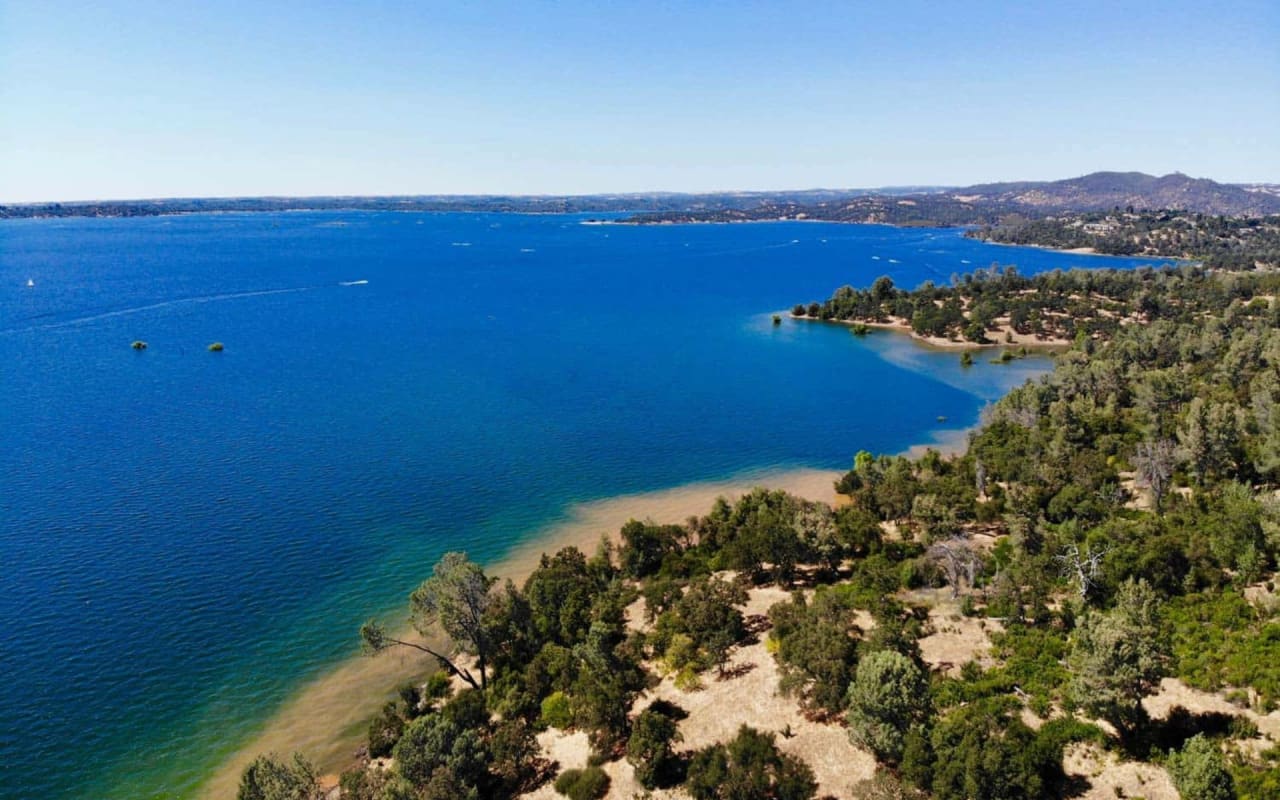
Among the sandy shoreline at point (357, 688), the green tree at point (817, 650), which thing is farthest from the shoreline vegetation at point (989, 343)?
the green tree at point (817, 650)

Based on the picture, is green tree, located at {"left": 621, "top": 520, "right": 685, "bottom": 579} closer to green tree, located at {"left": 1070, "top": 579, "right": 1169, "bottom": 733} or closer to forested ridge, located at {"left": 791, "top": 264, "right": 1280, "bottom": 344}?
green tree, located at {"left": 1070, "top": 579, "right": 1169, "bottom": 733}

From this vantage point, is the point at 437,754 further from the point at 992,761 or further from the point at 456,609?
the point at 992,761

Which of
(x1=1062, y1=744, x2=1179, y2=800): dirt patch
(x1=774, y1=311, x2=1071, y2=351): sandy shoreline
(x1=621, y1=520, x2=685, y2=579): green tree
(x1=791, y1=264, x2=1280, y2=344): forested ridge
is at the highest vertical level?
(x1=791, y1=264, x2=1280, y2=344): forested ridge

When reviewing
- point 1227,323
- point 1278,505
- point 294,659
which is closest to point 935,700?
point 1278,505

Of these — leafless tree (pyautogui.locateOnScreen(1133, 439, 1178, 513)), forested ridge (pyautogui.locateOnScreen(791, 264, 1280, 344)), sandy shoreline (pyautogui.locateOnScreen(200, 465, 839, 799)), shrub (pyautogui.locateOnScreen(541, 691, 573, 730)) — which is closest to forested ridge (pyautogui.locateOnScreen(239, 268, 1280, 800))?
shrub (pyautogui.locateOnScreen(541, 691, 573, 730))

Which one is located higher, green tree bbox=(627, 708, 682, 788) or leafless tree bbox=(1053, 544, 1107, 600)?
leafless tree bbox=(1053, 544, 1107, 600)

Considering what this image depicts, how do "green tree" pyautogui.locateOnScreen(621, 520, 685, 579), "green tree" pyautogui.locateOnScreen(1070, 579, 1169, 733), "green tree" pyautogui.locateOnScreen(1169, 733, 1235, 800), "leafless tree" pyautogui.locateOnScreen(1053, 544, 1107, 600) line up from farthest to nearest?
"green tree" pyautogui.locateOnScreen(621, 520, 685, 579)
"leafless tree" pyautogui.locateOnScreen(1053, 544, 1107, 600)
"green tree" pyautogui.locateOnScreen(1070, 579, 1169, 733)
"green tree" pyautogui.locateOnScreen(1169, 733, 1235, 800)

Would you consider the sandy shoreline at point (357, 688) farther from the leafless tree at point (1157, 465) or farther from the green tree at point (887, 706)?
the green tree at point (887, 706)

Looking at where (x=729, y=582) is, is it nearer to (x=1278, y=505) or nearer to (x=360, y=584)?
(x=360, y=584)
